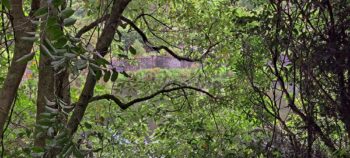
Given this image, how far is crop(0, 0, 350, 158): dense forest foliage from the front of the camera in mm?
1214

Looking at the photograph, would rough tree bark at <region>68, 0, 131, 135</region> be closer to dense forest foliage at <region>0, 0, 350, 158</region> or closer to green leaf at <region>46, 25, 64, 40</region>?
dense forest foliage at <region>0, 0, 350, 158</region>

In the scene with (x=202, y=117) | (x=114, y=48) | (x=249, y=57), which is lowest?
(x=202, y=117)

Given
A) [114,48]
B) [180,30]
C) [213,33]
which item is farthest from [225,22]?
[114,48]

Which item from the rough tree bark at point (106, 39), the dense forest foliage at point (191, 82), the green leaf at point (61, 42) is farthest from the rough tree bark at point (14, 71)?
the green leaf at point (61, 42)

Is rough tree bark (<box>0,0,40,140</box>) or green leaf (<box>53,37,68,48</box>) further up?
rough tree bark (<box>0,0,40,140</box>)

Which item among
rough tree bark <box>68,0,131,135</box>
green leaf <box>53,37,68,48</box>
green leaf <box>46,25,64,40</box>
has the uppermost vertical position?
rough tree bark <box>68,0,131,135</box>

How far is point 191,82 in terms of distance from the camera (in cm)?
396

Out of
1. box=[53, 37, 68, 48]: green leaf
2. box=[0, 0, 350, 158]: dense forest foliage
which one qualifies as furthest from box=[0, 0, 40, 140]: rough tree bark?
Result: box=[53, 37, 68, 48]: green leaf

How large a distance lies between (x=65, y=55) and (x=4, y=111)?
1155mm

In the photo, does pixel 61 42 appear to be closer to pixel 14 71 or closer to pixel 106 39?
pixel 14 71

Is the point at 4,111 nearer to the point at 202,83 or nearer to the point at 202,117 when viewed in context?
the point at 202,117

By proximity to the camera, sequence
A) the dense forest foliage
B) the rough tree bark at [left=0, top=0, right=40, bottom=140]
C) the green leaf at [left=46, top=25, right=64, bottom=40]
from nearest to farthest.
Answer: the green leaf at [left=46, top=25, right=64, bottom=40], the dense forest foliage, the rough tree bark at [left=0, top=0, right=40, bottom=140]

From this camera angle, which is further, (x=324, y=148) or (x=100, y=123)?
(x=100, y=123)

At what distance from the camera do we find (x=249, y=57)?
2787mm
